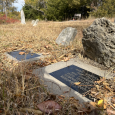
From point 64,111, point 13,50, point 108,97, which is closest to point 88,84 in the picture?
point 108,97

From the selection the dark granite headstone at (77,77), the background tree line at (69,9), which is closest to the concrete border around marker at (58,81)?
the dark granite headstone at (77,77)

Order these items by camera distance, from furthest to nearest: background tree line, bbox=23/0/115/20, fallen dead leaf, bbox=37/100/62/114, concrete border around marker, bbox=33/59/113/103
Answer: background tree line, bbox=23/0/115/20, concrete border around marker, bbox=33/59/113/103, fallen dead leaf, bbox=37/100/62/114

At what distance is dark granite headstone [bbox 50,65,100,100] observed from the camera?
86.0 inches

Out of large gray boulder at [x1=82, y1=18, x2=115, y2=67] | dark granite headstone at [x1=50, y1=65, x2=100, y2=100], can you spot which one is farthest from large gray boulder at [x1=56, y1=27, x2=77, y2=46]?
dark granite headstone at [x1=50, y1=65, x2=100, y2=100]

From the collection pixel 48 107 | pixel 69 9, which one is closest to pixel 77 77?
pixel 48 107

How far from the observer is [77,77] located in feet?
8.33

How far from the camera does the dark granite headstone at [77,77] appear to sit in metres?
2.19

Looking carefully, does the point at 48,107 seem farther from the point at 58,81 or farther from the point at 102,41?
the point at 102,41

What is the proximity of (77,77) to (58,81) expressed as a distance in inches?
18.1

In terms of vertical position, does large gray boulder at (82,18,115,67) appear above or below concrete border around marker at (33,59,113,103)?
above

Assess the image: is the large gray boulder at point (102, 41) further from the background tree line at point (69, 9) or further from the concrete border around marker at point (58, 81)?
the background tree line at point (69, 9)

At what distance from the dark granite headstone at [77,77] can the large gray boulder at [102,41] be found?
697 millimetres

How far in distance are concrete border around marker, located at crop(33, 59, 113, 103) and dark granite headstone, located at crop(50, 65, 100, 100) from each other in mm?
106

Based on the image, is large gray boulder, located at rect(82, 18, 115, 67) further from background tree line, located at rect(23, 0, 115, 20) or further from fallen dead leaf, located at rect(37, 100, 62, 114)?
background tree line, located at rect(23, 0, 115, 20)
